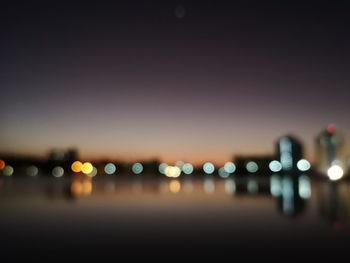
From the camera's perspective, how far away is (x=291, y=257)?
1256 cm

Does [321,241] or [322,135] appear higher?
[322,135]

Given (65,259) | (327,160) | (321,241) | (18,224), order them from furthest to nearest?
(327,160) < (18,224) < (321,241) < (65,259)

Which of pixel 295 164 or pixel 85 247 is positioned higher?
pixel 295 164

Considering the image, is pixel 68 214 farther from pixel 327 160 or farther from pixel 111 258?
pixel 327 160

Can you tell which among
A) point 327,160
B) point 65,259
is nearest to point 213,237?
point 65,259

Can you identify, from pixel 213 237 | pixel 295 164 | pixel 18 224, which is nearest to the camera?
pixel 213 237

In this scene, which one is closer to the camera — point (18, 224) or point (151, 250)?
point (151, 250)

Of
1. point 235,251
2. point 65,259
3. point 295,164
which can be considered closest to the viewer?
point 65,259

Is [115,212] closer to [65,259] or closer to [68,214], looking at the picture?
[68,214]

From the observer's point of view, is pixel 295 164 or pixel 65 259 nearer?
pixel 65 259

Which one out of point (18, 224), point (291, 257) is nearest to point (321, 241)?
point (291, 257)

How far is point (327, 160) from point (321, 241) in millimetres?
145452

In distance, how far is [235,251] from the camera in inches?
534

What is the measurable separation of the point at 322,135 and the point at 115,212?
485 feet
